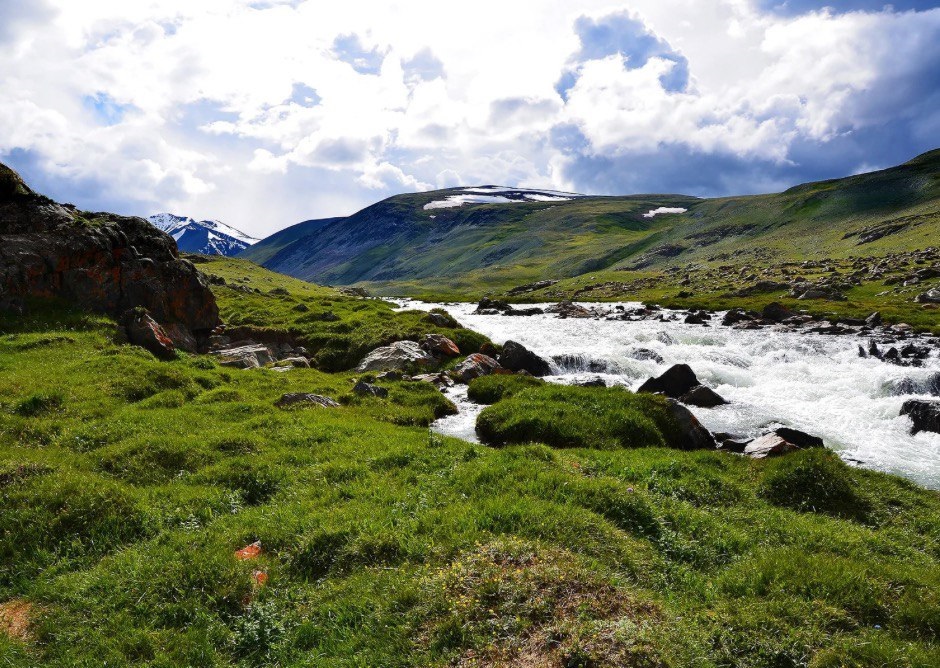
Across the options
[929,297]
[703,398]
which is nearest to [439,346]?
[703,398]

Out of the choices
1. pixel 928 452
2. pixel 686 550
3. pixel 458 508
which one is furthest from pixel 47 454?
pixel 928 452

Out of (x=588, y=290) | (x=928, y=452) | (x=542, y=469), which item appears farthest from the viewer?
(x=588, y=290)

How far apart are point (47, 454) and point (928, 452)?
1224 inches

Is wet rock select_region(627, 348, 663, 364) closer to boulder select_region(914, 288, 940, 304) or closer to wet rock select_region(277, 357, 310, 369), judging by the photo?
wet rock select_region(277, 357, 310, 369)

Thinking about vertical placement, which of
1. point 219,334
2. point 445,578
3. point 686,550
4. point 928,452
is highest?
point 219,334

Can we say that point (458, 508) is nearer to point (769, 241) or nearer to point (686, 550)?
point (686, 550)

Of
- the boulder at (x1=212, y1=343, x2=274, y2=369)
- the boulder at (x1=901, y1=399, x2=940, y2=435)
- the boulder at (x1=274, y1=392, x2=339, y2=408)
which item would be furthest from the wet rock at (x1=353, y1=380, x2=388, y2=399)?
the boulder at (x1=901, y1=399, x2=940, y2=435)

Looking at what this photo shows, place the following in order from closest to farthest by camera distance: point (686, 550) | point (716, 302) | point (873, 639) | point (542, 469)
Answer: point (873, 639) → point (686, 550) → point (542, 469) → point (716, 302)

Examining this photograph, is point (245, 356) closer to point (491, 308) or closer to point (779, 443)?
point (779, 443)

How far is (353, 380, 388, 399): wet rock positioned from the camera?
2500cm

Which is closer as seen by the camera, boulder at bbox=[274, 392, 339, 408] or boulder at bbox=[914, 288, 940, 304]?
boulder at bbox=[274, 392, 339, 408]

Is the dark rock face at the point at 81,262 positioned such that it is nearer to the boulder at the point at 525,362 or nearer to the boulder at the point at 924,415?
the boulder at the point at 525,362

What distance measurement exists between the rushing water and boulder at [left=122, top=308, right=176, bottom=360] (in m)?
16.0

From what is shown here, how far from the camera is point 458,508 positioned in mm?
11023
